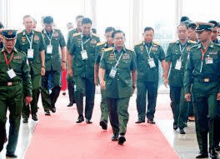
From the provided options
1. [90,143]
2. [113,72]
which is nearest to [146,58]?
[113,72]

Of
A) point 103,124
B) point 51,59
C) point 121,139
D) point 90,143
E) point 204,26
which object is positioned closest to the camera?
point 204,26

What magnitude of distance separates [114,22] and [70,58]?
513cm

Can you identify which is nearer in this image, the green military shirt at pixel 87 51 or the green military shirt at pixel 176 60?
the green military shirt at pixel 176 60

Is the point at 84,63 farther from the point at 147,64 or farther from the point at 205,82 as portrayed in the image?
the point at 205,82

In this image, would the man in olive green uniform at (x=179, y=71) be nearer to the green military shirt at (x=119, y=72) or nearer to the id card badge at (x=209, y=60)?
the green military shirt at (x=119, y=72)

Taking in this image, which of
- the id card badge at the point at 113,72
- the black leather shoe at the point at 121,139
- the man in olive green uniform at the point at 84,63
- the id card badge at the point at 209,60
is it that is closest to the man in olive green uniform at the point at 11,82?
the id card badge at the point at 113,72

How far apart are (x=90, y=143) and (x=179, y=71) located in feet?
5.90

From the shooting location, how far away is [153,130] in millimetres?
7129

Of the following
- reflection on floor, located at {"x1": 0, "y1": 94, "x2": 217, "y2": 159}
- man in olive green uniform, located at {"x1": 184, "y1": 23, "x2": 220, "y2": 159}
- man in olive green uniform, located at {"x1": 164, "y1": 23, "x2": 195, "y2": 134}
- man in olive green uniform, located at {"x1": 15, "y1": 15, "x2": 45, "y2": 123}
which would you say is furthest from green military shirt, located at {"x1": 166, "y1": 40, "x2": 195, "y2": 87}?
man in olive green uniform, located at {"x1": 15, "y1": 15, "x2": 45, "y2": 123}

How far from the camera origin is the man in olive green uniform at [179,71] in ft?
22.4

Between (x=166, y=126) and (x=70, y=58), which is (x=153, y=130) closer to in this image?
(x=166, y=126)

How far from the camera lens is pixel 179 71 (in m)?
6.96

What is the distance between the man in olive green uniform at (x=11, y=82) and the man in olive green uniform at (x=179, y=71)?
2504mm

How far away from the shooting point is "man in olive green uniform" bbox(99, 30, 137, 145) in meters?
6.03
